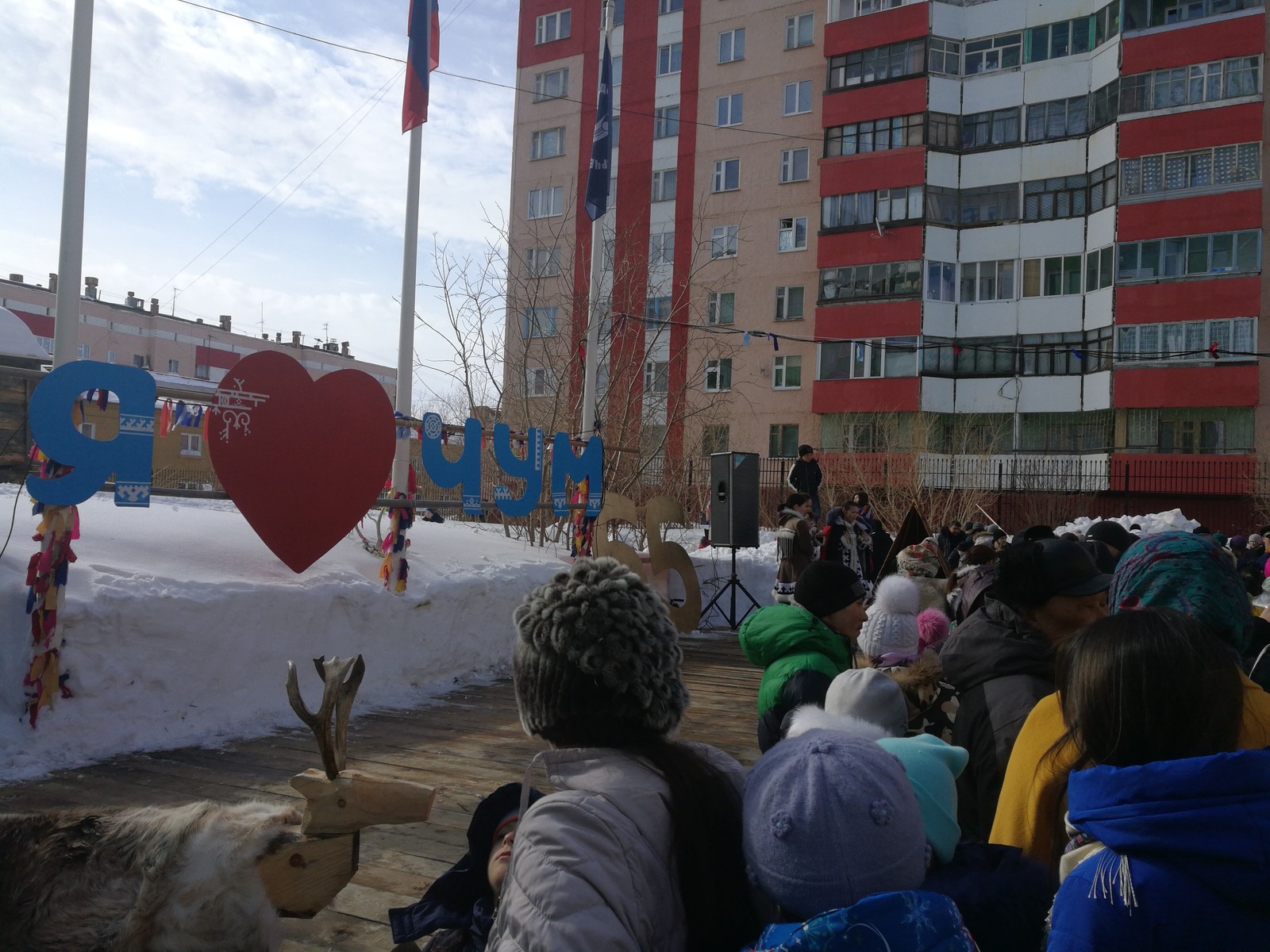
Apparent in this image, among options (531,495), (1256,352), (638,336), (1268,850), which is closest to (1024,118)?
(1256,352)

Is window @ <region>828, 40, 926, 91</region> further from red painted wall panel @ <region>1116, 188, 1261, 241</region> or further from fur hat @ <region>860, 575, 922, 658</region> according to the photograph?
fur hat @ <region>860, 575, 922, 658</region>

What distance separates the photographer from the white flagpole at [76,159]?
19.9ft

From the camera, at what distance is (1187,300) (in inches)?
1070

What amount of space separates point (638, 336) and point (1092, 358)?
16.2 meters

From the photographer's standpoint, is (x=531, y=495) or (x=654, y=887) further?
(x=531, y=495)

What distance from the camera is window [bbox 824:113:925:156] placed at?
30188 millimetres

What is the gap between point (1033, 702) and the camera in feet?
9.18

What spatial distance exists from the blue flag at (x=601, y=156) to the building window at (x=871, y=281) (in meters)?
19.1

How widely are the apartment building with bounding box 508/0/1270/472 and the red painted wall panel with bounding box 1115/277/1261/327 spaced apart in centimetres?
5

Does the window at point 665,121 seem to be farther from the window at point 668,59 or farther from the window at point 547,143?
the window at point 547,143

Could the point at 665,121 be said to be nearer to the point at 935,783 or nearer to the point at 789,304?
the point at 789,304

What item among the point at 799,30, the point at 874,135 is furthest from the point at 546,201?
the point at 874,135

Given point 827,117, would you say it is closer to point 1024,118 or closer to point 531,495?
point 1024,118

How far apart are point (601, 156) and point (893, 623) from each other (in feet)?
33.0
